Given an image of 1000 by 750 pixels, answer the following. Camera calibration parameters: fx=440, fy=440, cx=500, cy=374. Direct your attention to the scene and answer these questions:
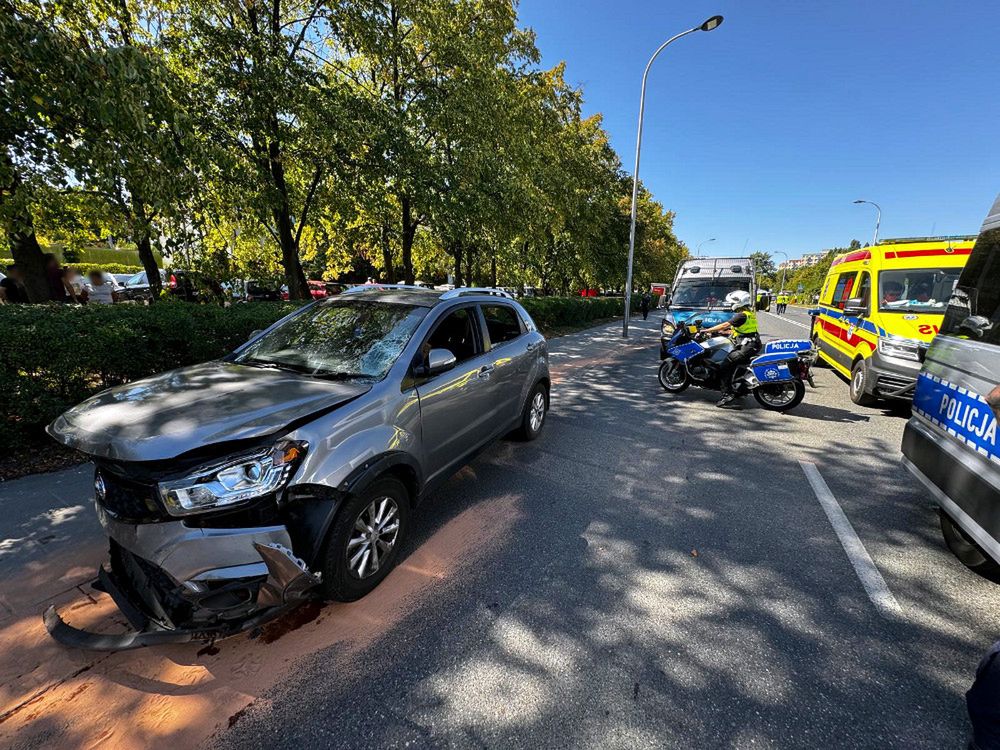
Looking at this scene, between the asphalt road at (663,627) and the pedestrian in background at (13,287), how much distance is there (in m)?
8.22

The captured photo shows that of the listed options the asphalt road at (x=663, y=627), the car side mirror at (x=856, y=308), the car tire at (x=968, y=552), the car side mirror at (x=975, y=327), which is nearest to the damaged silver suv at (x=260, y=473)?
the asphalt road at (x=663, y=627)

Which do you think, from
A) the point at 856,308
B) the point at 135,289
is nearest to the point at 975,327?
the point at 856,308

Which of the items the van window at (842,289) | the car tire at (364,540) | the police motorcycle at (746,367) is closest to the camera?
the car tire at (364,540)

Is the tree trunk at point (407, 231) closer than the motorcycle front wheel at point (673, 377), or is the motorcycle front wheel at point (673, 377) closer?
the motorcycle front wheel at point (673, 377)

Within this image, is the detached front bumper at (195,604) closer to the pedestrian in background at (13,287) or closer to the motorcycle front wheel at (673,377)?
the motorcycle front wheel at (673,377)

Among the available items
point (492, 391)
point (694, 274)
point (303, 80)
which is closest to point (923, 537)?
point (492, 391)

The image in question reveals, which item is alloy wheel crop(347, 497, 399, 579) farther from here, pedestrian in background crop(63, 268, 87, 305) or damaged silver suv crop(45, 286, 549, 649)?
pedestrian in background crop(63, 268, 87, 305)

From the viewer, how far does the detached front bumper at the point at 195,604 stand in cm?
197

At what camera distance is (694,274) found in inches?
433

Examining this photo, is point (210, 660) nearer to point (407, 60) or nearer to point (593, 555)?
point (593, 555)

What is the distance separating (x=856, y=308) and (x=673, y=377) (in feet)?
10.2

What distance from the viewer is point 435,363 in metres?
2.99

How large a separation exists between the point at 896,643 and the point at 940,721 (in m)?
0.48

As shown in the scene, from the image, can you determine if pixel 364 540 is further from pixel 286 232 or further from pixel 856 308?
pixel 286 232
